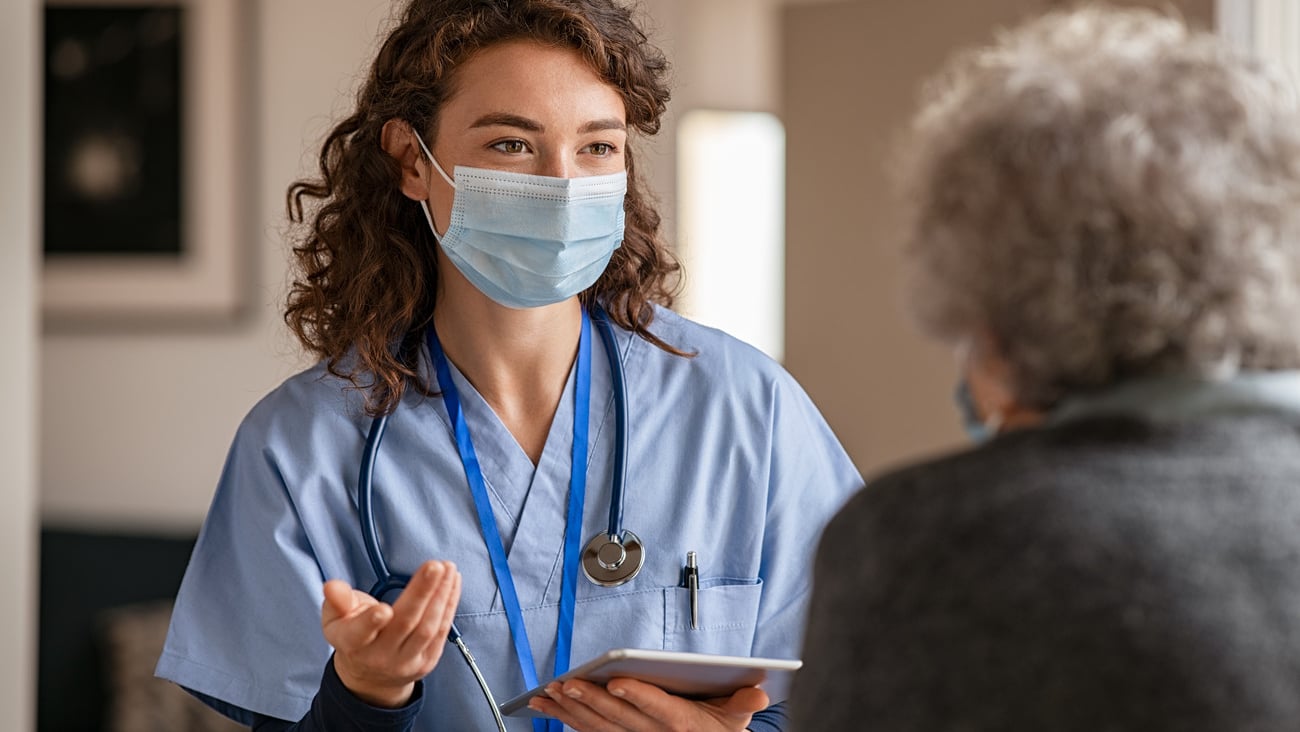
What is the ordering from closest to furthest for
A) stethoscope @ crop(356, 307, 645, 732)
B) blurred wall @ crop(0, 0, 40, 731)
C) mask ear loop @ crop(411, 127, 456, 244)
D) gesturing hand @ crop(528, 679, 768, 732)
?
gesturing hand @ crop(528, 679, 768, 732)
stethoscope @ crop(356, 307, 645, 732)
mask ear loop @ crop(411, 127, 456, 244)
blurred wall @ crop(0, 0, 40, 731)

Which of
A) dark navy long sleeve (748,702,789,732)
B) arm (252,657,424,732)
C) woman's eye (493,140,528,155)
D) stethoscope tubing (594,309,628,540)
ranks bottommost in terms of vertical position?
dark navy long sleeve (748,702,789,732)

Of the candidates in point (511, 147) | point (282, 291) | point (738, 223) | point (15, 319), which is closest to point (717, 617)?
point (511, 147)

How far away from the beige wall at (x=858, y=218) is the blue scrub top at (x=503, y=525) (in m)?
2.04

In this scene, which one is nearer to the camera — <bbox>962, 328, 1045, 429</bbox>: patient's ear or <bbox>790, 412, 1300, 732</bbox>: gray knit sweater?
<bbox>790, 412, 1300, 732</bbox>: gray knit sweater

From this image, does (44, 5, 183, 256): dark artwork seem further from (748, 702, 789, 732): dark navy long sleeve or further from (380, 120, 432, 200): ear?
(748, 702, 789, 732): dark navy long sleeve

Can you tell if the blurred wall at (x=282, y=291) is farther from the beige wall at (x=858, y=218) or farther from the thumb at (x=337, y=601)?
the thumb at (x=337, y=601)

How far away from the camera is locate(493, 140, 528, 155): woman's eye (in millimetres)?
1539

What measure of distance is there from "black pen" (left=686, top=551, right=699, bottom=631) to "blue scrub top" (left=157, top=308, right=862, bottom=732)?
0.4 inches

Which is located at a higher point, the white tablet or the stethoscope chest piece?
the stethoscope chest piece

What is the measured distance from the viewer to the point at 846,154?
12.4 ft

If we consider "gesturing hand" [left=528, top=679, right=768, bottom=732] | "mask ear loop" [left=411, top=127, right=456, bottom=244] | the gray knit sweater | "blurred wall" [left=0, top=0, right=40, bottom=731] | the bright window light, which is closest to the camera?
the gray knit sweater

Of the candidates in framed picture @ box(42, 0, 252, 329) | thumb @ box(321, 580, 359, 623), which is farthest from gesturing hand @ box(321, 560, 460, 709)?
framed picture @ box(42, 0, 252, 329)

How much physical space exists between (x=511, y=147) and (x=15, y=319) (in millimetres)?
1144

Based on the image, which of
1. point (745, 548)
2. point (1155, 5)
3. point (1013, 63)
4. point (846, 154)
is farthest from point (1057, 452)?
point (846, 154)
